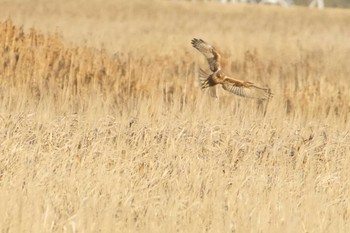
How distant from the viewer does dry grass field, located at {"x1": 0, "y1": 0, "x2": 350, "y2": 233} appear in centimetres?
452

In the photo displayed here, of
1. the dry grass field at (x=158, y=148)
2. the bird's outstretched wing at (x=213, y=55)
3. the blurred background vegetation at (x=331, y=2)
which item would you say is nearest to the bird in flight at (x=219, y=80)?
the bird's outstretched wing at (x=213, y=55)

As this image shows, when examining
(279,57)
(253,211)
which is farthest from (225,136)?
(279,57)

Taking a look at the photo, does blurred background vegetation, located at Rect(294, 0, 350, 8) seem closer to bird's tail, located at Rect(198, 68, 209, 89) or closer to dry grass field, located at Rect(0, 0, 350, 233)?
dry grass field, located at Rect(0, 0, 350, 233)

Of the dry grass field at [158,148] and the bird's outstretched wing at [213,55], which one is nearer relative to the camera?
the dry grass field at [158,148]

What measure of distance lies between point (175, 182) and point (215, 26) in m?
16.4

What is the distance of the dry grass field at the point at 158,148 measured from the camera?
4523mm

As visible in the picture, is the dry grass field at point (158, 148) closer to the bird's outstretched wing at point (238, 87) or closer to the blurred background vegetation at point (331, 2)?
the bird's outstretched wing at point (238, 87)

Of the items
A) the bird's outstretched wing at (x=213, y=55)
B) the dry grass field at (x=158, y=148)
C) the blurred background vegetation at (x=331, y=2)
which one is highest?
the blurred background vegetation at (x=331, y=2)

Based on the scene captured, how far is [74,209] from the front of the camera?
14.8ft

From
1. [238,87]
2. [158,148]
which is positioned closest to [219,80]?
[238,87]

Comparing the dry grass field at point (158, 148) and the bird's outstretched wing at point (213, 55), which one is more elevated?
the bird's outstretched wing at point (213, 55)

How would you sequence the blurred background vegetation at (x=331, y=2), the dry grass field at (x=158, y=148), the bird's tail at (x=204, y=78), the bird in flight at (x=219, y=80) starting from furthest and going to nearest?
the blurred background vegetation at (x=331, y=2) < the bird's tail at (x=204, y=78) < the bird in flight at (x=219, y=80) < the dry grass field at (x=158, y=148)

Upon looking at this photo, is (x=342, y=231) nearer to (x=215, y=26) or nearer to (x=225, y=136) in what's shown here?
(x=225, y=136)

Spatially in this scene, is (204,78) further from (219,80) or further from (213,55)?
(219,80)
